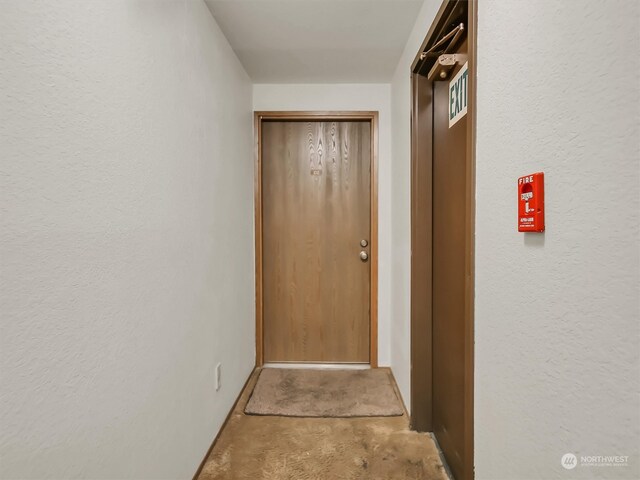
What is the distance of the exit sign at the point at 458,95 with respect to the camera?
134 cm

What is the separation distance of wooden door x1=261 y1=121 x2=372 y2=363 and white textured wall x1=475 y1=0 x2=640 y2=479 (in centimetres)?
173

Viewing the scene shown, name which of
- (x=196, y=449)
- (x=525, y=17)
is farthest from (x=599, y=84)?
(x=196, y=449)

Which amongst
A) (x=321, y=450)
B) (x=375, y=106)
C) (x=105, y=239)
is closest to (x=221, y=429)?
(x=321, y=450)

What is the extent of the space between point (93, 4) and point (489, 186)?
3.88 feet

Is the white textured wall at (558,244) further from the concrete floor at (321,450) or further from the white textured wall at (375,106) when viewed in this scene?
the white textured wall at (375,106)

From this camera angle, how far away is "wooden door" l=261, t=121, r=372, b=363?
9.10 feet

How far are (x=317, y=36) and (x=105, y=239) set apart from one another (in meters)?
1.73

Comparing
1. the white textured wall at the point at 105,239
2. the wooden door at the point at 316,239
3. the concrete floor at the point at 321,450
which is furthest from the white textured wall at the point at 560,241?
the wooden door at the point at 316,239

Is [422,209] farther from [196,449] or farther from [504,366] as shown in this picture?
[196,449]

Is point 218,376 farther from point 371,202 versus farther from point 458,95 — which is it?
Result: point 458,95

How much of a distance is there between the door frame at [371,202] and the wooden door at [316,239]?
7cm

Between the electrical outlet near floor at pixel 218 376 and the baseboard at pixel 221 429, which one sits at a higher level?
the electrical outlet near floor at pixel 218 376

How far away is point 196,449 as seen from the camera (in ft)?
5.08

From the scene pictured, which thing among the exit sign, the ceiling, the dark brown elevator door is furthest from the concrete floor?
the ceiling
